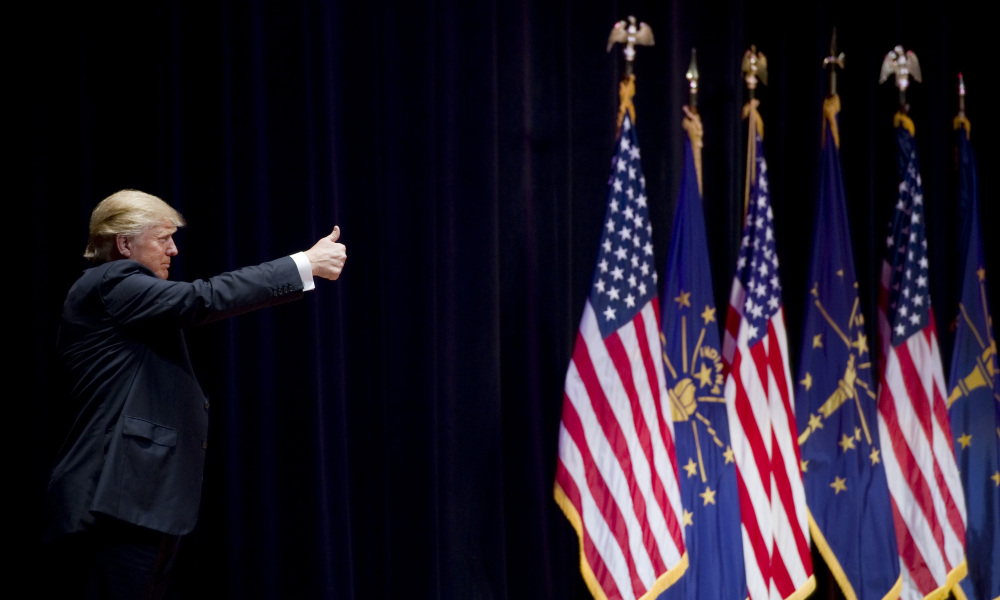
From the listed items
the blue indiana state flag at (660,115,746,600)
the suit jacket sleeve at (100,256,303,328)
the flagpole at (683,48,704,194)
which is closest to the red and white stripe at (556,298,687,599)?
the blue indiana state flag at (660,115,746,600)

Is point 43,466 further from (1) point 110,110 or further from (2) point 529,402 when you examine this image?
(2) point 529,402

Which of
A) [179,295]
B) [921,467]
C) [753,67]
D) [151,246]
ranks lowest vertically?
[921,467]

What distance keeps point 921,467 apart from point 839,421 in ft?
1.28

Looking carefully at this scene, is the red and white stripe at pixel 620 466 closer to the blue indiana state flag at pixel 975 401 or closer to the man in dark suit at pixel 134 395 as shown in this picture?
the man in dark suit at pixel 134 395

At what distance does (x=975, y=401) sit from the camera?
12.3 ft

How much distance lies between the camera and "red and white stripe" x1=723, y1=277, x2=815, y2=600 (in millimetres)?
3295

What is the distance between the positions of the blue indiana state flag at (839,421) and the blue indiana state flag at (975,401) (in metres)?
0.50

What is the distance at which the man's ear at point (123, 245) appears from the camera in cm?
232

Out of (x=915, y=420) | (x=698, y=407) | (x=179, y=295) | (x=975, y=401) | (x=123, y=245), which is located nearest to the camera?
(x=179, y=295)

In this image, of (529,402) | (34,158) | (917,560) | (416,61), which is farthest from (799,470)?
(34,158)

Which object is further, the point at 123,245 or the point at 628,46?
the point at 628,46

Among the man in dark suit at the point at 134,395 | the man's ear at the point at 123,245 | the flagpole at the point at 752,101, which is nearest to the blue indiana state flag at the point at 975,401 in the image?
the flagpole at the point at 752,101

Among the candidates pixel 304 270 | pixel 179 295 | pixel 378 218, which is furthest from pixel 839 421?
pixel 179 295

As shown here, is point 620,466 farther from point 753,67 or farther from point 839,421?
point 753,67
